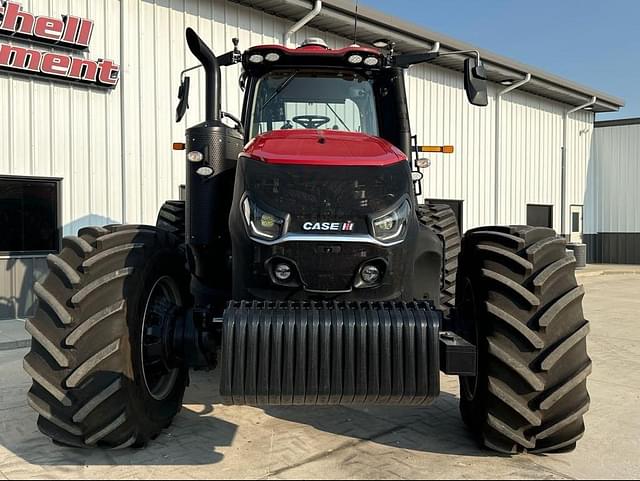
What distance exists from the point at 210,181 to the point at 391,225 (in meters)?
1.26

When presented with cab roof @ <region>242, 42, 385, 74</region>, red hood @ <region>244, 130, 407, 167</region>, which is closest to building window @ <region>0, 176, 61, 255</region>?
cab roof @ <region>242, 42, 385, 74</region>

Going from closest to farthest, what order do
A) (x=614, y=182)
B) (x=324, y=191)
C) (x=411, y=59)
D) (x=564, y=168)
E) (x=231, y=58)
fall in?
(x=324, y=191)
(x=411, y=59)
(x=231, y=58)
(x=564, y=168)
(x=614, y=182)

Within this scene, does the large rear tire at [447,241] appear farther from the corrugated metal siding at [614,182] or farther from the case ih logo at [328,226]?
the corrugated metal siding at [614,182]

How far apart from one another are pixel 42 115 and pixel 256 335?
713cm

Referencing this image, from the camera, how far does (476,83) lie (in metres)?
3.93

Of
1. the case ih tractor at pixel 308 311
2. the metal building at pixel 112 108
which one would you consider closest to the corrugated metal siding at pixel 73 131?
the metal building at pixel 112 108

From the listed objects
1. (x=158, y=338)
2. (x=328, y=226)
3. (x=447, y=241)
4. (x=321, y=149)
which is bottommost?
(x=158, y=338)

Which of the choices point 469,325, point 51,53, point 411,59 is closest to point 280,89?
point 411,59

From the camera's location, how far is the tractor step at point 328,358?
2879 mm

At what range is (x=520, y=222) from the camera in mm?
17812

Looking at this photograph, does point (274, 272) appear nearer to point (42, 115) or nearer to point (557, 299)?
point (557, 299)

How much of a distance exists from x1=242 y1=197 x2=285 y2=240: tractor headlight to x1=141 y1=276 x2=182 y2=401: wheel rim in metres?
0.87

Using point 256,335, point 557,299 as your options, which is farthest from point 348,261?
point 557,299

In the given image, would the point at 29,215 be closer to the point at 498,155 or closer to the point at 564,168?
the point at 498,155
